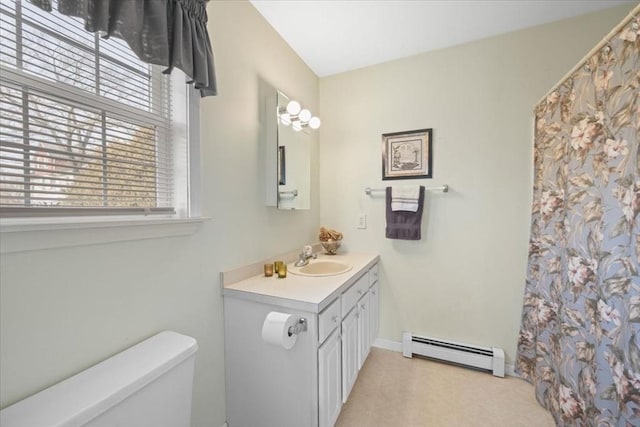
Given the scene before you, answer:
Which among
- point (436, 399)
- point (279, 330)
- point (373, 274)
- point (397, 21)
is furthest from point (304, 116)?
point (436, 399)

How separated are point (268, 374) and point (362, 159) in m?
1.73

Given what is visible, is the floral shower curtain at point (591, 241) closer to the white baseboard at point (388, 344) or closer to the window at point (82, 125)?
the white baseboard at point (388, 344)

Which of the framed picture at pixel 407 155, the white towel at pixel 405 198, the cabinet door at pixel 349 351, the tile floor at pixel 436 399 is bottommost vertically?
the tile floor at pixel 436 399

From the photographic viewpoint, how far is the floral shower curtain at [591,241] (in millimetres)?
955

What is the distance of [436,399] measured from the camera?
1.65 metres

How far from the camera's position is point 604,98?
1111 millimetres

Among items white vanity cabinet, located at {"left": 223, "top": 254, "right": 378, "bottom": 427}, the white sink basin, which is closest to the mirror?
the white sink basin

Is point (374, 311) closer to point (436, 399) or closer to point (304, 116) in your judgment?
point (436, 399)

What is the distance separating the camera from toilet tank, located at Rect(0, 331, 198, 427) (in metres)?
0.65

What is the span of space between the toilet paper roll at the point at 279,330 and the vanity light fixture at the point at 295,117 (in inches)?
49.1

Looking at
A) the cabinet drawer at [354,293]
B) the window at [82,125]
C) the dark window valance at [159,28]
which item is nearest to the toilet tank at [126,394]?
the window at [82,125]

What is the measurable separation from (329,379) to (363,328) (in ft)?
1.92

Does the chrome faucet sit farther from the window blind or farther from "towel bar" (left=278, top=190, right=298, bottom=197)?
the window blind

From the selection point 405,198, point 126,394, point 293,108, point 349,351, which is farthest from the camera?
point 405,198
